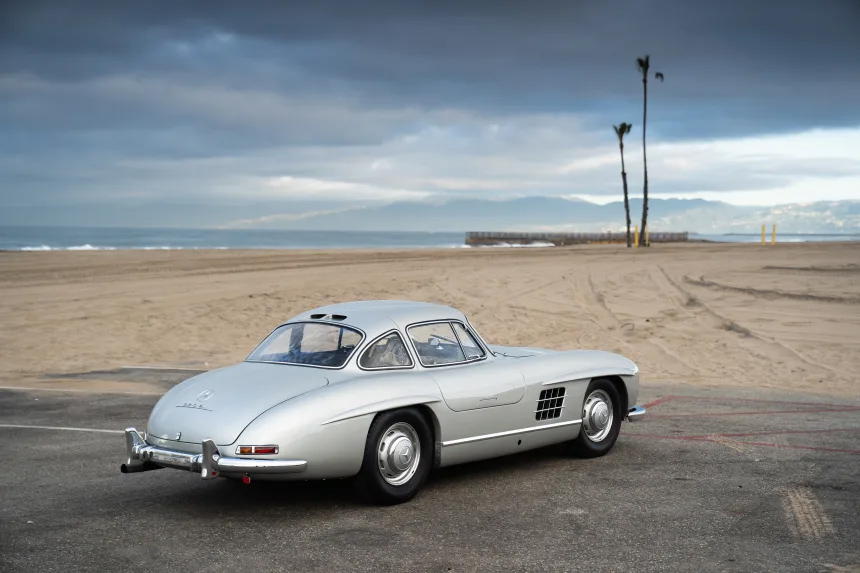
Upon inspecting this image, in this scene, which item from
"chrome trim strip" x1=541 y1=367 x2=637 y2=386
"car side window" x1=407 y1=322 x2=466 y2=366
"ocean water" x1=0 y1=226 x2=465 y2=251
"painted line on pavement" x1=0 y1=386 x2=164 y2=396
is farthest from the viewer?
"ocean water" x1=0 y1=226 x2=465 y2=251

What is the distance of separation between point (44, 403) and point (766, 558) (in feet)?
31.4

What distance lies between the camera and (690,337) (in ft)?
61.6

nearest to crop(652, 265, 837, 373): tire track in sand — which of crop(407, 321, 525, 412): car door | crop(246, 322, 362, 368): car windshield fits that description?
crop(407, 321, 525, 412): car door

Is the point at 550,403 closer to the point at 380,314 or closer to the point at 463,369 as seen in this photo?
the point at 463,369

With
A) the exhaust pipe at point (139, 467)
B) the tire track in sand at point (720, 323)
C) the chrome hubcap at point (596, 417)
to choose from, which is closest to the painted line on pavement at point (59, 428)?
the exhaust pipe at point (139, 467)

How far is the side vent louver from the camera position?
7988 mm

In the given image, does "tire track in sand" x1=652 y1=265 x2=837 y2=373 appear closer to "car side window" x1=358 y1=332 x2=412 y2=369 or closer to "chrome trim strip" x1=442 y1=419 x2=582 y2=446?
"chrome trim strip" x1=442 y1=419 x2=582 y2=446

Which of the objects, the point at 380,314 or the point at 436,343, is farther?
the point at 436,343

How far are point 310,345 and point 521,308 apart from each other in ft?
50.6

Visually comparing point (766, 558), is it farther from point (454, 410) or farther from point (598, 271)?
point (598, 271)

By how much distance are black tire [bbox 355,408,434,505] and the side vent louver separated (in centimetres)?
126

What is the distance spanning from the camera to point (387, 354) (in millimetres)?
7312

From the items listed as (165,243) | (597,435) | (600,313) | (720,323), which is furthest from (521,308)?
(165,243)

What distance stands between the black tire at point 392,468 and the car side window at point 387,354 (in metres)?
0.47
